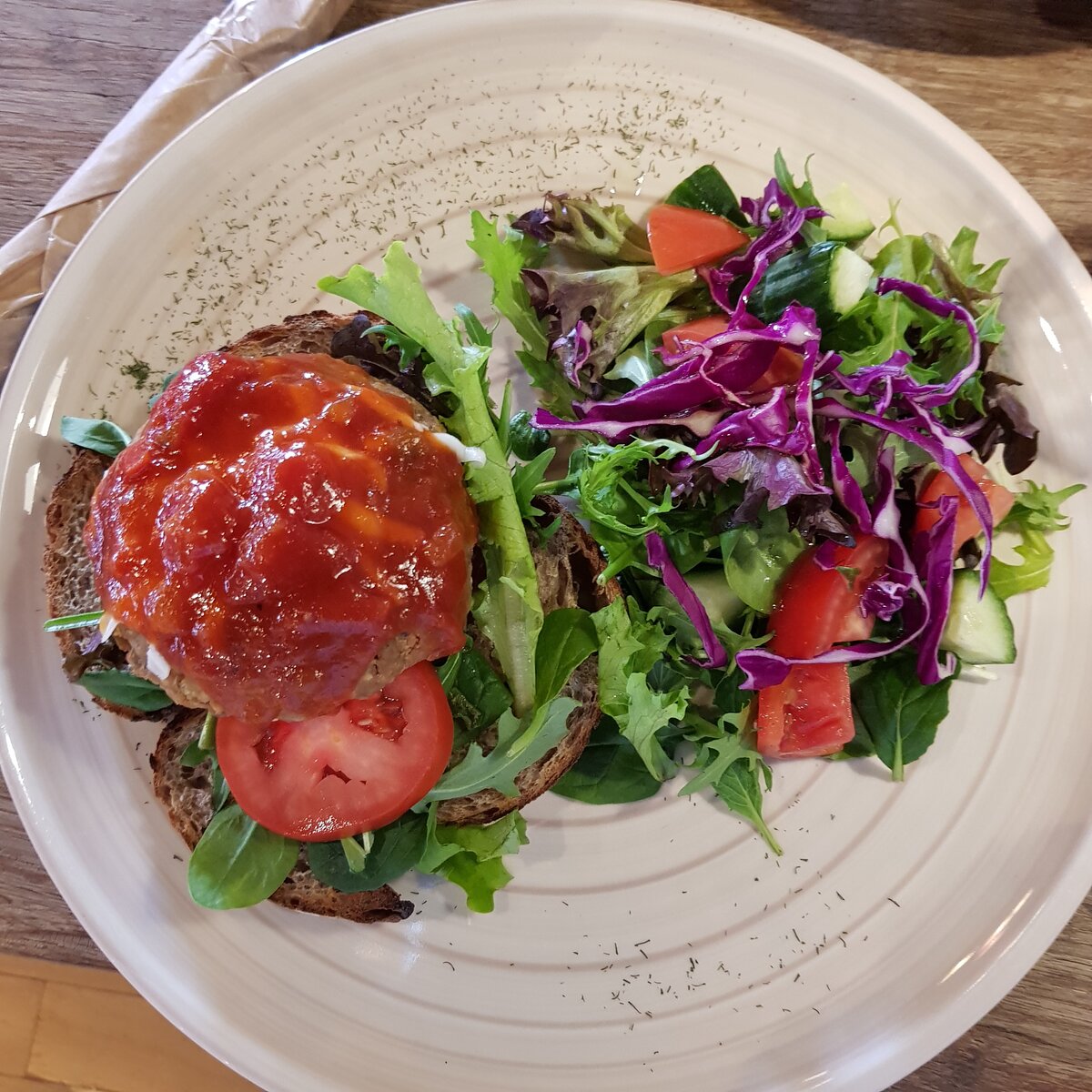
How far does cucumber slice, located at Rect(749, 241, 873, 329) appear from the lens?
1926 millimetres

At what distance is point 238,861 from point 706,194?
2026mm

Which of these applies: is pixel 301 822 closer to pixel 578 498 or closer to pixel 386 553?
pixel 386 553

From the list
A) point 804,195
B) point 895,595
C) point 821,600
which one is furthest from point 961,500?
point 804,195

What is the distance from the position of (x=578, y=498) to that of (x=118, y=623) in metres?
1.01

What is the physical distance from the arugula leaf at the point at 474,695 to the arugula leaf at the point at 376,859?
240 mm

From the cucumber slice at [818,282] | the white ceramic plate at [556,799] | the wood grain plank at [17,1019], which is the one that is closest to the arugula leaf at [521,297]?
the white ceramic plate at [556,799]

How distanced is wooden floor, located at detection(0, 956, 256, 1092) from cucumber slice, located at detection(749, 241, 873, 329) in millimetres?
2470

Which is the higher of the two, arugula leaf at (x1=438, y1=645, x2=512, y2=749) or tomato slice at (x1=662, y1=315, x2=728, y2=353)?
tomato slice at (x1=662, y1=315, x2=728, y2=353)

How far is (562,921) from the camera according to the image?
202 centimetres

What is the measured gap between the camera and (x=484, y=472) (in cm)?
173

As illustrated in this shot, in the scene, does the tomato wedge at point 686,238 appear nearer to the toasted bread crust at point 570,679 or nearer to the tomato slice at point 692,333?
the tomato slice at point 692,333

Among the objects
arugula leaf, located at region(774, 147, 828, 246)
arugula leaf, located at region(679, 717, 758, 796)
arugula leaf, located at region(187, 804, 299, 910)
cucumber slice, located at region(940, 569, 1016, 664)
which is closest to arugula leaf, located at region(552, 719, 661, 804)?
arugula leaf, located at region(679, 717, 758, 796)

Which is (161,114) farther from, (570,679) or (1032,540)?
(1032,540)

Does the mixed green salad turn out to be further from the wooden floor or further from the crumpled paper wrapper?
the wooden floor
